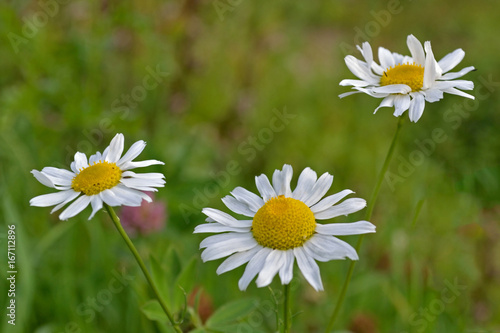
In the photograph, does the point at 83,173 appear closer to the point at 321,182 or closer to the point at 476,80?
the point at 321,182

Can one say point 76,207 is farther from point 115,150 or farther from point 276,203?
point 276,203

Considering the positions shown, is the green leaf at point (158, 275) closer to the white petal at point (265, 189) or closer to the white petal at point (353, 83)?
the white petal at point (265, 189)

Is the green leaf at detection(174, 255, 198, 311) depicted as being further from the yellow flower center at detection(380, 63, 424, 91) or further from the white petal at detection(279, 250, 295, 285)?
the yellow flower center at detection(380, 63, 424, 91)

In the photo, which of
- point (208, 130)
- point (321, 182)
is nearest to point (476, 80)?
point (208, 130)

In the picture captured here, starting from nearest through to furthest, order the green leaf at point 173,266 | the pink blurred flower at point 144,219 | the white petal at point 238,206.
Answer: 1. the white petal at point 238,206
2. the green leaf at point 173,266
3. the pink blurred flower at point 144,219

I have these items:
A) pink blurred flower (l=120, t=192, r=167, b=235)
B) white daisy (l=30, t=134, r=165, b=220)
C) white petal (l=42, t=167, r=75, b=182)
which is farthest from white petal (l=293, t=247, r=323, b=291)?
pink blurred flower (l=120, t=192, r=167, b=235)

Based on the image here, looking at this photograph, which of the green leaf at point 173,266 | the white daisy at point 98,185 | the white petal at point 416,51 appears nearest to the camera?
the white daisy at point 98,185

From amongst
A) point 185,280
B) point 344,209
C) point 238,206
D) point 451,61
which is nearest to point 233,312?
point 185,280

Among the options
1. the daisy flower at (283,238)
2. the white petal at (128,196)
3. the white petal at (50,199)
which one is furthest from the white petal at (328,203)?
the white petal at (50,199)
